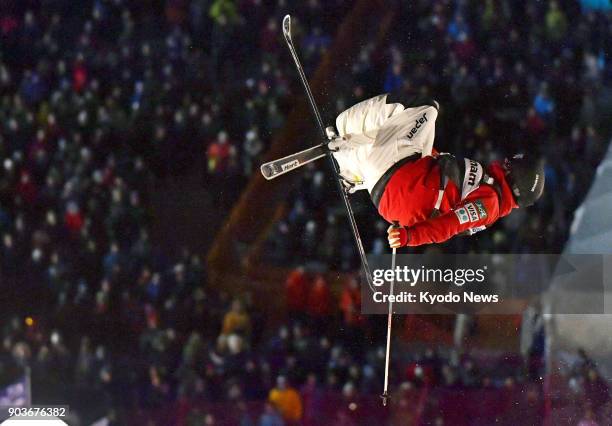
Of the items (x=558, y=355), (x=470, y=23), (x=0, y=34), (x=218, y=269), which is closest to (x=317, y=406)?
(x=218, y=269)

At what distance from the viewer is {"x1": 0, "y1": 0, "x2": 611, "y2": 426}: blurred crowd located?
436 centimetres

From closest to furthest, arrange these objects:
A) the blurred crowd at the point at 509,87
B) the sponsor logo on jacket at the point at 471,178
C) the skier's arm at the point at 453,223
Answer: the skier's arm at the point at 453,223
the sponsor logo on jacket at the point at 471,178
the blurred crowd at the point at 509,87

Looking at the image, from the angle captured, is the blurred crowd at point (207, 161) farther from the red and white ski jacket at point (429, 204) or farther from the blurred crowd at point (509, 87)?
the red and white ski jacket at point (429, 204)

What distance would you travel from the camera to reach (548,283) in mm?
4363

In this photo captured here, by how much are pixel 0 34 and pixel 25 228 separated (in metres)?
0.93

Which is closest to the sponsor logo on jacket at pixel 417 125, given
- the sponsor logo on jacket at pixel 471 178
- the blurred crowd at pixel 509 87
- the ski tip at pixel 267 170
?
the sponsor logo on jacket at pixel 471 178

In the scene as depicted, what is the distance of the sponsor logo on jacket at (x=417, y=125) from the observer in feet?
11.2

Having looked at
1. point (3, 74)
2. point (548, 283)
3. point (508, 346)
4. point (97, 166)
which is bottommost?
point (508, 346)

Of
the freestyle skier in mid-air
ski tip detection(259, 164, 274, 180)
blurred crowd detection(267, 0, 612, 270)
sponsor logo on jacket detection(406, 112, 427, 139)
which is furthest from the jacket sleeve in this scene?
blurred crowd detection(267, 0, 612, 270)

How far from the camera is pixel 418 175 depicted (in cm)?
337

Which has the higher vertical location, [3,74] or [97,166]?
[3,74]

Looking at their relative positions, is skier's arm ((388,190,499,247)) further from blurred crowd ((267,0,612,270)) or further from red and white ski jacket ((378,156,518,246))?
blurred crowd ((267,0,612,270))

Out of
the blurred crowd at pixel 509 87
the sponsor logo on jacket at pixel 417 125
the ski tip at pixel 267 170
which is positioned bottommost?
the ski tip at pixel 267 170

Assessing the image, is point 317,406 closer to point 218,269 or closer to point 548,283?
point 218,269
